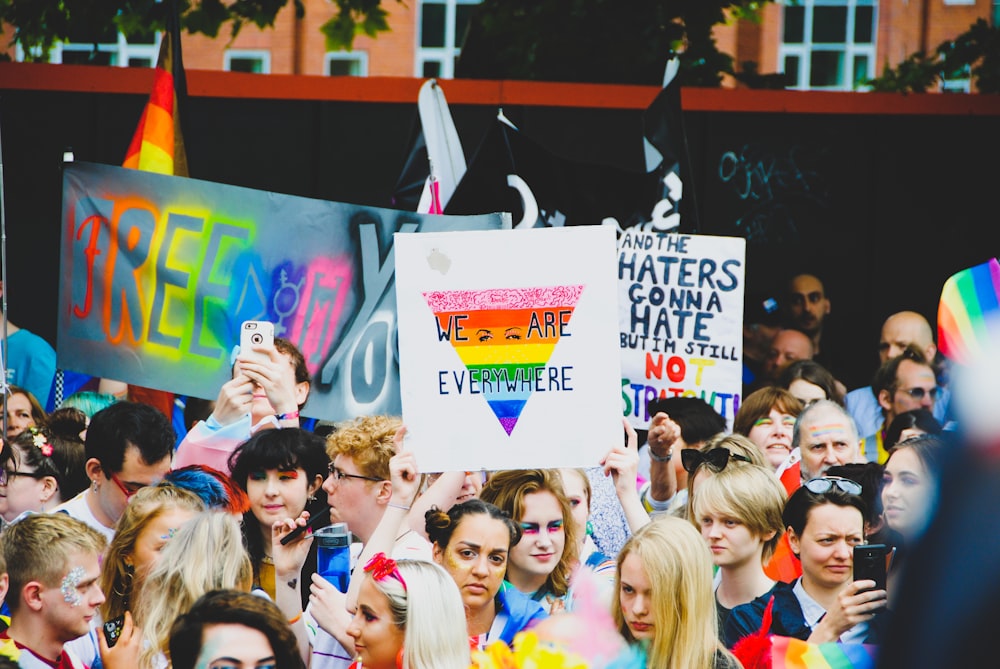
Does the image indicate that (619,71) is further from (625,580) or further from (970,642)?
(970,642)

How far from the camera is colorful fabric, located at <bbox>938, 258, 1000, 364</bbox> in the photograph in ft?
14.7

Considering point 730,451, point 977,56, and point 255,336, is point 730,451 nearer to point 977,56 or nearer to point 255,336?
point 255,336

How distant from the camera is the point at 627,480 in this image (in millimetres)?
4902

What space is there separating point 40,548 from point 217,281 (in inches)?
117

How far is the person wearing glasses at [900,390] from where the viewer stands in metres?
7.02

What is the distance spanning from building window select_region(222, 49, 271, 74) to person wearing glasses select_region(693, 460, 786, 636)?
20650 millimetres

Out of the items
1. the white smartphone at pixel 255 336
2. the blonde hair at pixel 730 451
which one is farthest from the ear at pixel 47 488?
the blonde hair at pixel 730 451

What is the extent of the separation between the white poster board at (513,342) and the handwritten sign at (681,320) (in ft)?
6.85

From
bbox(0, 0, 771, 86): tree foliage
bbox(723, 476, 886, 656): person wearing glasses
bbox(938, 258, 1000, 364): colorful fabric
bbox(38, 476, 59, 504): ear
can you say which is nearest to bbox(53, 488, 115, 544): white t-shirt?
bbox(38, 476, 59, 504): ear

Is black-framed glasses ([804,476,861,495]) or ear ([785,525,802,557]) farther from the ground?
black-framed glasses ([804,476,861,495])

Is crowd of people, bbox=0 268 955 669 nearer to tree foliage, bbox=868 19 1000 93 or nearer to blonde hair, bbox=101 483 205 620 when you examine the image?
blonde hair, bbox=101 483 205 620

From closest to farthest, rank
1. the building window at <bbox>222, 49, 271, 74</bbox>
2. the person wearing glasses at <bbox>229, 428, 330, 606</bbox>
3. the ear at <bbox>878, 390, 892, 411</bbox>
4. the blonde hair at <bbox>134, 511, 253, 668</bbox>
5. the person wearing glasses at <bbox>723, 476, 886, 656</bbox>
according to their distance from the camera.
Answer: the blonde hair at <bbox>134, 511, 253, 668</bbox> → the person wearing glasses at <bbox>723, 476, 886, 656</bbox> → the person wearing glasses at <bbox>229, 428, 330, 606</bbox> → the ear at <bbox>878, 390, 892, 411</bbox> → the building window at <bbox>222, 49, 271, 74</bbox>

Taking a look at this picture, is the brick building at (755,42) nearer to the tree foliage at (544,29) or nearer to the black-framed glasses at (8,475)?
the tree foliage at (544,29)

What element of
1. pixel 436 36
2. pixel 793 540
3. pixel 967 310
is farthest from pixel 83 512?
pixel 436 36
